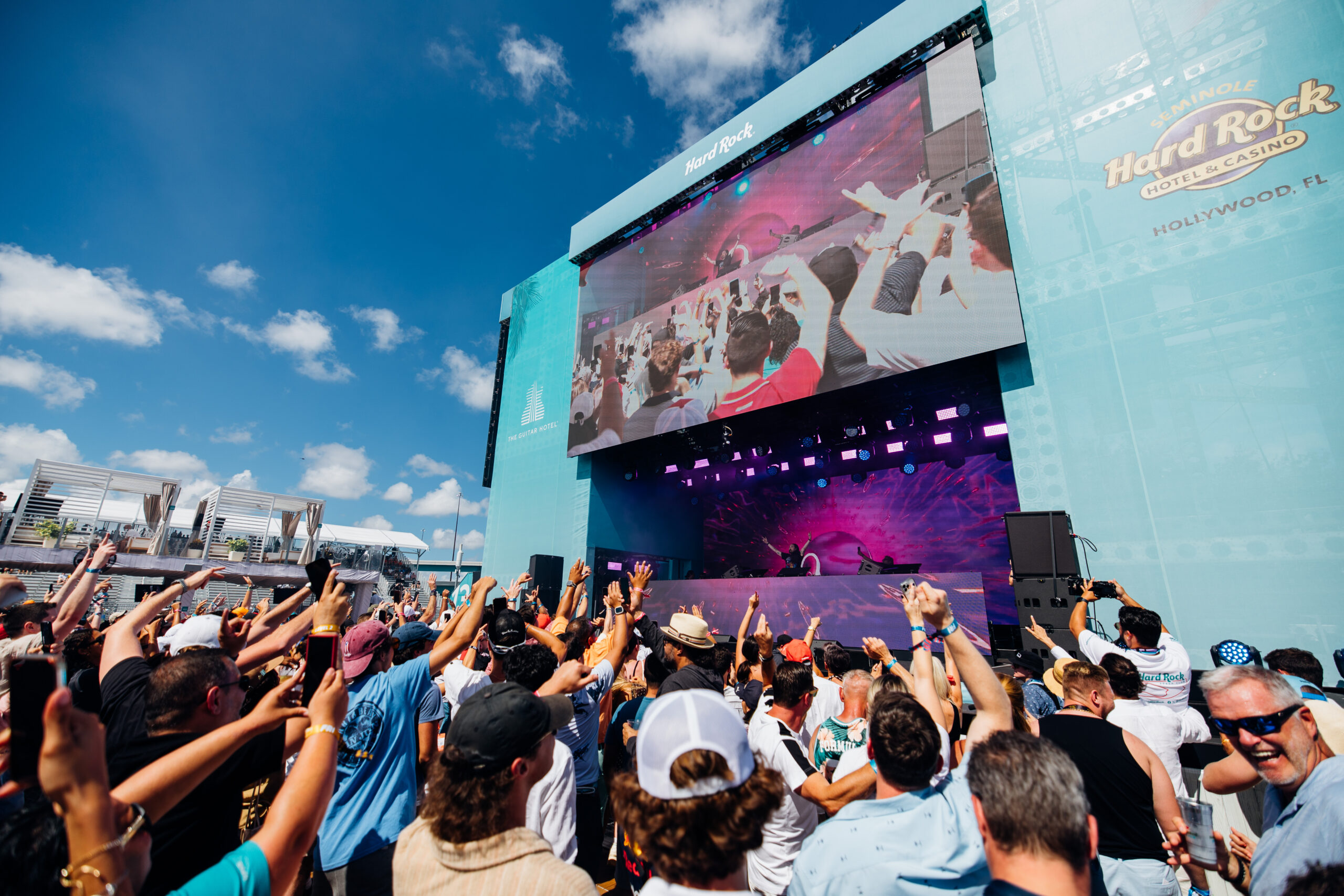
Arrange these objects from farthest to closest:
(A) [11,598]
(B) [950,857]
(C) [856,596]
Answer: (C) [856,596]
(A) [11,598]
(B) [950,857]

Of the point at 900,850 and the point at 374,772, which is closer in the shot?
the point at 900,850

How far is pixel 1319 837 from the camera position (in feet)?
5.28

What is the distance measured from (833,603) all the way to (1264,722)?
9.67 meters

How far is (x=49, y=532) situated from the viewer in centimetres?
1557

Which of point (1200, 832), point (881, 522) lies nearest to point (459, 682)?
point (1200, 832)

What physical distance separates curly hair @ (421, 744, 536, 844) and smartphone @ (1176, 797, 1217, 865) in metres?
2.28

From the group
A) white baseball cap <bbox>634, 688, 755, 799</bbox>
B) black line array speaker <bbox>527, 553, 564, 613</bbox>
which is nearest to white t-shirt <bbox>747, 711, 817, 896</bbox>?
white baseball cap <bbox>634, 688, 755, 799</bbox>

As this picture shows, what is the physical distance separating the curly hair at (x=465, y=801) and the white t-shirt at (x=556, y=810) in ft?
3.08

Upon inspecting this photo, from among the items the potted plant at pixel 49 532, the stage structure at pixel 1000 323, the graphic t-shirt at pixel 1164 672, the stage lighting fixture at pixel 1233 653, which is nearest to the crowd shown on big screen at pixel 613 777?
the graphic t-shirt at pixel 1164 672

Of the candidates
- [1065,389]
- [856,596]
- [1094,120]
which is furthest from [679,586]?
[1094,120]

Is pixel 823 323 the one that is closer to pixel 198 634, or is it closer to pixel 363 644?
pixel 363 644

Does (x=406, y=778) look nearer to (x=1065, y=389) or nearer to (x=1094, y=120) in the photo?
(x=1065, y=389)

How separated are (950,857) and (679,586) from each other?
39.9 ft

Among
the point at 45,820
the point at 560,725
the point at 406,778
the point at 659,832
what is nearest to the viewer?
the point at 45,820
